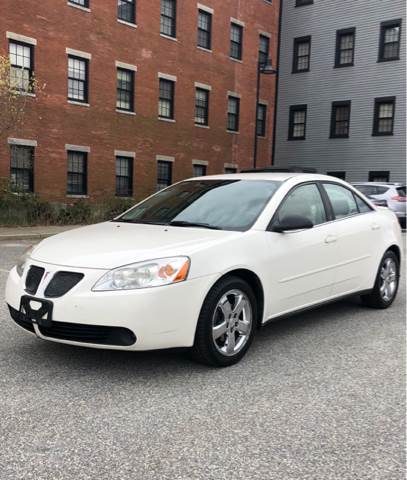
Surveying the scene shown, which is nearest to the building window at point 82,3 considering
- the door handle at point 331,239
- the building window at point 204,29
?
the building window at point 204,29

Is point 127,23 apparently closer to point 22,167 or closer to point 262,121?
point 22,167

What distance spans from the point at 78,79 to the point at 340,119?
15.6 m

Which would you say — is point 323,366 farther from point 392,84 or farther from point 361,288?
point 392,84

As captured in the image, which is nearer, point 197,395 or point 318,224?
point 197,395

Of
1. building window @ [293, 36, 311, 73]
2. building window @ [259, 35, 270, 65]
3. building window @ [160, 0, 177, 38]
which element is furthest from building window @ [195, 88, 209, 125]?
building window @ [293, 36, 311, 73]

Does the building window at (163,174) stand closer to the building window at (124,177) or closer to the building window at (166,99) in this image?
the building window at (124,177)

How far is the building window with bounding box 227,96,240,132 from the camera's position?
28422 mm

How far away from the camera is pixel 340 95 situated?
30.2 meters

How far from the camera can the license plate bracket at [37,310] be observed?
384 cm

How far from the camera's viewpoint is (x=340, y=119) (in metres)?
30.4

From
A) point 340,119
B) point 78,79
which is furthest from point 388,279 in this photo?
point 340,119

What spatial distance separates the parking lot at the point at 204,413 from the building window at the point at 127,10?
20239 mm

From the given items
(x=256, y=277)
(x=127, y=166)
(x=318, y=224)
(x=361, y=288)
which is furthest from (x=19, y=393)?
(x=127, y=166)

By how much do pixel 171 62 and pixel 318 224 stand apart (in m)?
21.0
